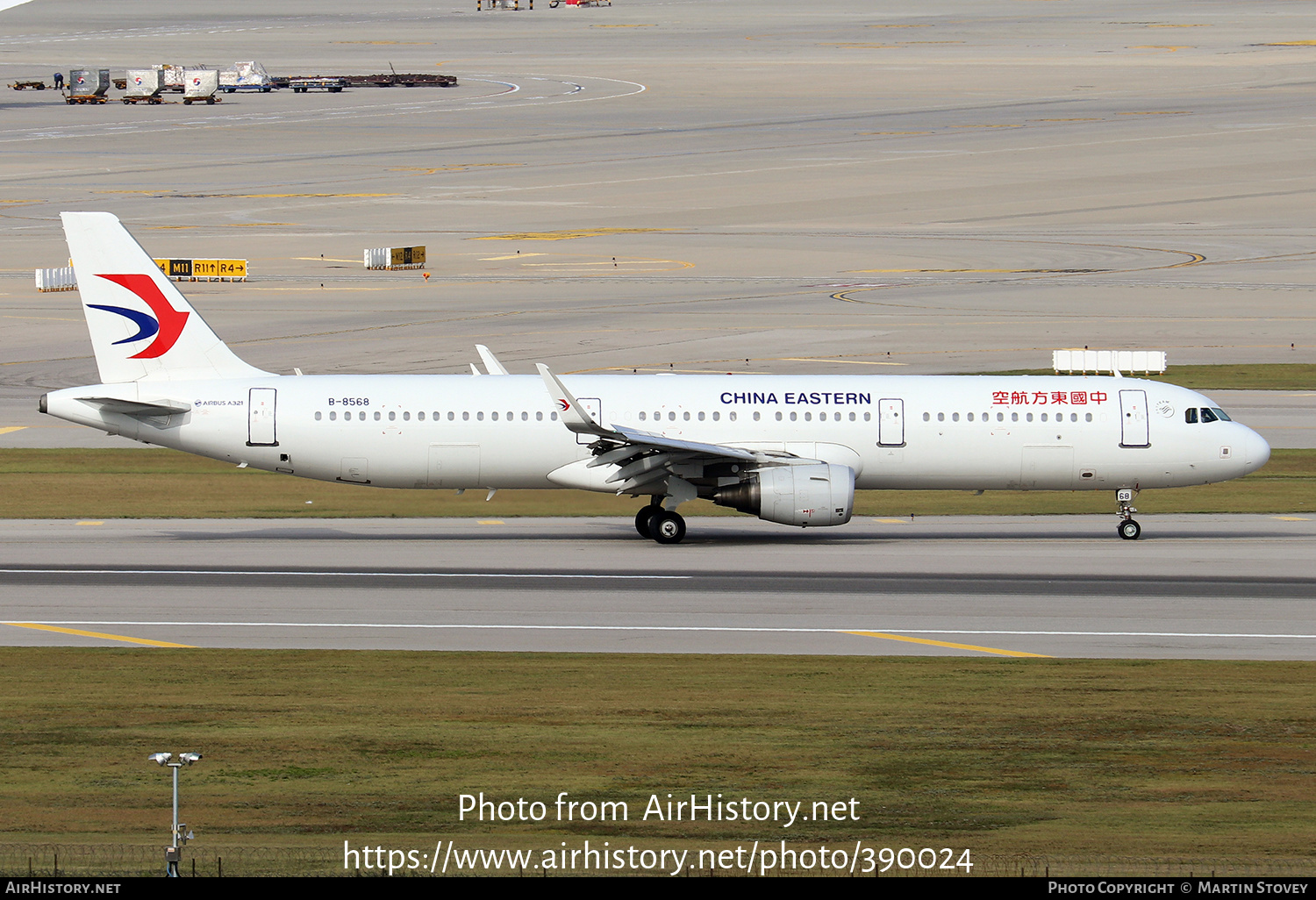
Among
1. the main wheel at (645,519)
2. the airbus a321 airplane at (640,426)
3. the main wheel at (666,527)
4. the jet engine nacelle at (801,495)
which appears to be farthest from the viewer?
the main wheel at (645,519)

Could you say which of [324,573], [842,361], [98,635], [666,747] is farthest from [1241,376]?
[666,747]

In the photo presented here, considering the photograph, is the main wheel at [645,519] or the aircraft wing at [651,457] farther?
the main wheel at [645,519]

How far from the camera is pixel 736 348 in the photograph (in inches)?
3086

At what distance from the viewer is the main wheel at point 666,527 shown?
1807 inches

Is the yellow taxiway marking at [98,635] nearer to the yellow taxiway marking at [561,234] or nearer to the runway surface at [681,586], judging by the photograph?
the runway surface at [681,586]

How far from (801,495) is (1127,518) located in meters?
9.69

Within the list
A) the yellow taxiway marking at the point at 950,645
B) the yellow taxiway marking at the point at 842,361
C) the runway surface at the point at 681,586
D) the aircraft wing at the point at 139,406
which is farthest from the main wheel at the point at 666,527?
the yellow taxiway marking at the point at 842,361

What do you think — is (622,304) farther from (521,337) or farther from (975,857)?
(975,857)

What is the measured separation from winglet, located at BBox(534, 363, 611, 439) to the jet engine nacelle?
4.06m

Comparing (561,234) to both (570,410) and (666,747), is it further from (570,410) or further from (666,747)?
(666,747)

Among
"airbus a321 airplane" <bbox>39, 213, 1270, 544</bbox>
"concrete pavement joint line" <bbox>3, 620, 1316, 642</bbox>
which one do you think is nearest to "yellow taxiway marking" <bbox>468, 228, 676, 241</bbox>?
"airbus a321 airplane" <bbox>39, 213, 1270, 544</bbox>

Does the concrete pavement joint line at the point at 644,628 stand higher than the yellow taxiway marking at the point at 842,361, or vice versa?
the yellow taxiway marking at the point at 842,361

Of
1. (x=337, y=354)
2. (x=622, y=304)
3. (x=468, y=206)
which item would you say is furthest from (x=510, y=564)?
(x=468, y=206)

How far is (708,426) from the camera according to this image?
151ft
